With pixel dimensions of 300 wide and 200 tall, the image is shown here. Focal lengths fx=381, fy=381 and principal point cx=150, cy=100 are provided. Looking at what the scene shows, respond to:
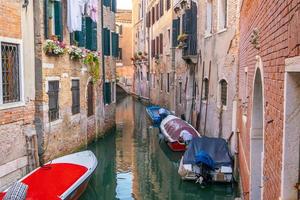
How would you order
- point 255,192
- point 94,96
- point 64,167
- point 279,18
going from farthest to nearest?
point 94,96
point 64,167
point 255,192
point 279,18

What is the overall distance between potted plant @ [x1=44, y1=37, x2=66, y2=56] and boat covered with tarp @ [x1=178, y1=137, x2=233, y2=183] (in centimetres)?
429

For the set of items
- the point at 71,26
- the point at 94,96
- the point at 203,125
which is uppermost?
the point at 71,26

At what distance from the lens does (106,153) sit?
1300cm

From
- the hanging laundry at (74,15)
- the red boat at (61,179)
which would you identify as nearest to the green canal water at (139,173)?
the red boat at (61,179)

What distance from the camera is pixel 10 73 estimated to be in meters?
7.85

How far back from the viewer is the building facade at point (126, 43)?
3828 cm

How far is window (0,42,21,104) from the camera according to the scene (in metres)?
7.50

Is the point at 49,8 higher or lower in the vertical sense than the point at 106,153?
higher

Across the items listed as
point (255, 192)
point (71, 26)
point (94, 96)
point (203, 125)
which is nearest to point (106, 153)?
point (94, 96)

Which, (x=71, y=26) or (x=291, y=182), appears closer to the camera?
(x=291, y=182)

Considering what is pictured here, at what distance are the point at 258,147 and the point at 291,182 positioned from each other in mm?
2915

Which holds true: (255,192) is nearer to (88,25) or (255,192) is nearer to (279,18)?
(279,18)

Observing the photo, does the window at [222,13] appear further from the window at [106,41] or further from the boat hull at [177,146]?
the window at [106,41]

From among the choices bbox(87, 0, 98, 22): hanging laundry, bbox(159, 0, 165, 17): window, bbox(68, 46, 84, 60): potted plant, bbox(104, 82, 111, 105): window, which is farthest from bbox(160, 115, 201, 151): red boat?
bbox(159, 0, 165, 17): window
